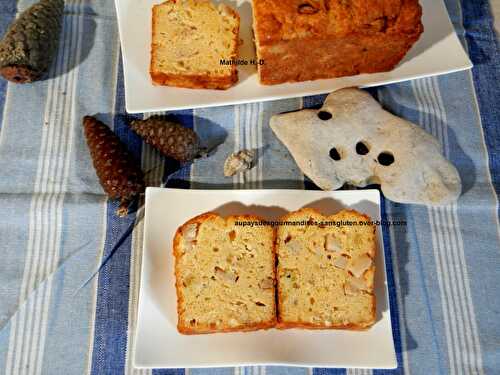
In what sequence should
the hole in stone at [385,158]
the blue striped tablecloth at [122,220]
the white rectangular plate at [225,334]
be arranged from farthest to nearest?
the hole in stone at [385,158] < the blue striped tablecloth at [122,220] < the white rectangular plate at [225,334]

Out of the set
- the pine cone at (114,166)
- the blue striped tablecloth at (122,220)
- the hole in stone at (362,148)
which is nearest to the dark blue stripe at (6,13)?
the blue striped tablecloth at (122,220)

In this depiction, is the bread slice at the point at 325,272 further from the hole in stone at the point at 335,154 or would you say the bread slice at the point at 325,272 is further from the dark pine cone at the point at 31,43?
the dark pine cone at the point at 31,43

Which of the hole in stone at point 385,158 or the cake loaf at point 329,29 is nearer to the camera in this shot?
the cake loaf at point 329,29

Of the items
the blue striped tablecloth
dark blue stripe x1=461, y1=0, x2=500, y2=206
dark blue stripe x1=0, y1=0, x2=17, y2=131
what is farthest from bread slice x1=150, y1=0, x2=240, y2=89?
dark blue stripe x1=461, y1=0, x2=500, y2=206

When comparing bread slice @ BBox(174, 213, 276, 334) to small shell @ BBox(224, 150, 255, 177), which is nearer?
A: bread slice @ BBox(174, 213, 276, 334)

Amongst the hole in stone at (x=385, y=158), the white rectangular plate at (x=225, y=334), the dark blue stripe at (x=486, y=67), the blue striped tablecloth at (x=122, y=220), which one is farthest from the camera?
the dark blue stripe at (x=486, y=67)

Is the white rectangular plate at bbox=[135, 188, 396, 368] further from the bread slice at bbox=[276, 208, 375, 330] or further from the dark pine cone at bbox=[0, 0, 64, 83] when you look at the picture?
the dark pine cone at bbox=[0, 0, 64, 83]

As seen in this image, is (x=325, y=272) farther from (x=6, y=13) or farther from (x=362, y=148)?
(x=6, y=13)
